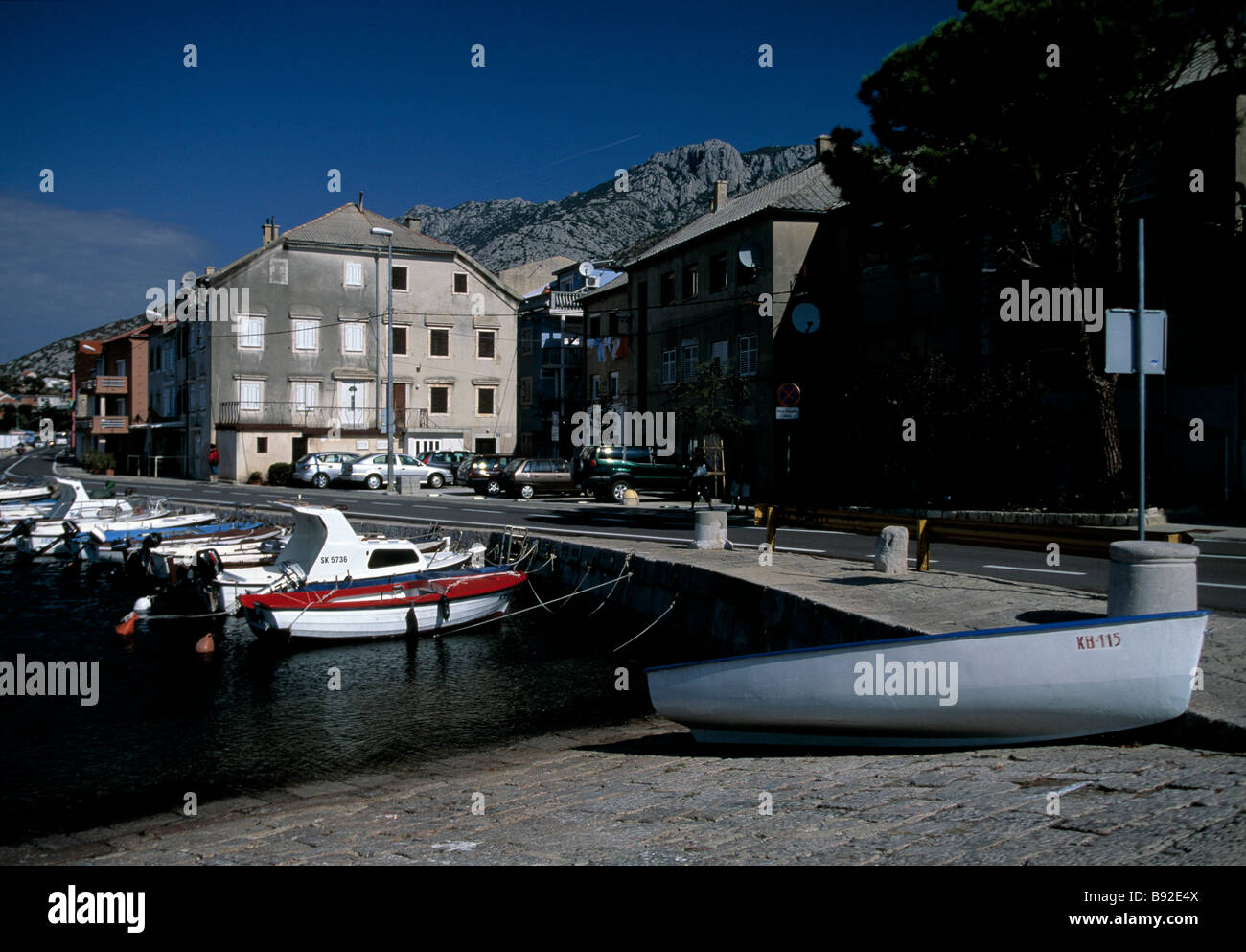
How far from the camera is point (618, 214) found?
133125 mm

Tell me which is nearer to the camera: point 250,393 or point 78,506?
point 78,506

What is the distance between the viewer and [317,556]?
1814cm

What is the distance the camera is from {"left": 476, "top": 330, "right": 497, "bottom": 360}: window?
6103 centimetres

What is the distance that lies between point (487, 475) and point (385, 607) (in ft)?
77.5

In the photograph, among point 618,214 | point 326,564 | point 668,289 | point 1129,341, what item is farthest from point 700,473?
point 618,214

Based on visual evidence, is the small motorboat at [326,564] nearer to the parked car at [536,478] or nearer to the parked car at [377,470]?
the parked car at [536,478]

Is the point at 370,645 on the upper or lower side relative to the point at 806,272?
lower

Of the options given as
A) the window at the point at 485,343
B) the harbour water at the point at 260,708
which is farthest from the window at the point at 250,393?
the harbour water at the point at 260,708

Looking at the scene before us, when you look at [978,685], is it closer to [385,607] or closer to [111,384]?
[385,607]

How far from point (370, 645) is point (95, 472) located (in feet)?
197

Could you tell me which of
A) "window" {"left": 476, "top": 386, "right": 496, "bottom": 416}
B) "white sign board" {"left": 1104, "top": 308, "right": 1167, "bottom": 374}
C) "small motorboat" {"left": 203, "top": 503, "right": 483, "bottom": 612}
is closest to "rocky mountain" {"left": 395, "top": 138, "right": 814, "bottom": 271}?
"window" {"left": 476, "top": 386, "right": 496, "bottom": 416}

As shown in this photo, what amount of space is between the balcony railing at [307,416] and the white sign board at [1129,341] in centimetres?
4933
